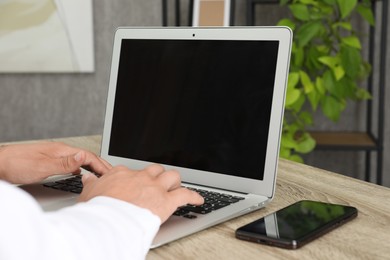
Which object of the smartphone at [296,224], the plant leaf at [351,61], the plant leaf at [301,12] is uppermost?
the plant leaf at [301,12]

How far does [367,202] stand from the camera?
2.82 ft

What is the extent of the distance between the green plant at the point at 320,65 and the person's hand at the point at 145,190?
1.46m

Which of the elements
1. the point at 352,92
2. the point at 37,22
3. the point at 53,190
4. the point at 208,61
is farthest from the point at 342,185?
the point at 37,22

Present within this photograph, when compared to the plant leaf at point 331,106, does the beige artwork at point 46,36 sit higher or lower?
higher

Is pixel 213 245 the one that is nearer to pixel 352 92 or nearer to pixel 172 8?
pixel 352 92

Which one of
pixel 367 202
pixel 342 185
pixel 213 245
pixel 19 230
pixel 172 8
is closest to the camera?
pixel 19 230

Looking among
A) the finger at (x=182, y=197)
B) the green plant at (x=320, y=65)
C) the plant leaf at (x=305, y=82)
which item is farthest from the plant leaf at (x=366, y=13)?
the finger at (x=182, y=197)

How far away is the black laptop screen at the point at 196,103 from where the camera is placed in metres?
0.87

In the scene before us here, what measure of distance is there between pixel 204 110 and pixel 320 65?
4.52ft

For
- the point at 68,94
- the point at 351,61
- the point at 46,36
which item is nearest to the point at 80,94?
the point at 68,94

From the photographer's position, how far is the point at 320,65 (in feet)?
7.23

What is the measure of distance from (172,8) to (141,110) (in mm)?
1543

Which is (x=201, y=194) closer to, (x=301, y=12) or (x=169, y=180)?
(x=169, y=180)

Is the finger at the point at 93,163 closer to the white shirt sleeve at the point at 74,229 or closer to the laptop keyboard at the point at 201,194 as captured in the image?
the laptop keyboard at the point at 201,194
